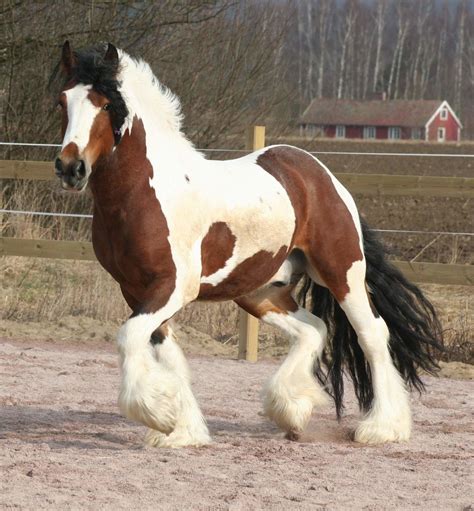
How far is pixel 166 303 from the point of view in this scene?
5.18m

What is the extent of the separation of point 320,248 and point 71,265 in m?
6.45

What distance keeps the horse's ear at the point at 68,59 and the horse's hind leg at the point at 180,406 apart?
1.27 metres

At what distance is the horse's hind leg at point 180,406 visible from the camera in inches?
215

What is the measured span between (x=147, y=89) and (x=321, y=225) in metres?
1.19

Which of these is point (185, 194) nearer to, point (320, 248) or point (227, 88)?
point (320, 248)

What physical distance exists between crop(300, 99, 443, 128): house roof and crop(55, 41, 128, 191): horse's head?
2612 inches

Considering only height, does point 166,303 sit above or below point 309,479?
above

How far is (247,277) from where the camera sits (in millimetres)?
5719

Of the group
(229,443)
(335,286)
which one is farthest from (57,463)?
(335,286)

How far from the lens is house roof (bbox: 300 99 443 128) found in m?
73.2

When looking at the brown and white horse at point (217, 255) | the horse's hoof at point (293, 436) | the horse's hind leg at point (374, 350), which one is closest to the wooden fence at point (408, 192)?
the brown and white horse at point (217, 255)

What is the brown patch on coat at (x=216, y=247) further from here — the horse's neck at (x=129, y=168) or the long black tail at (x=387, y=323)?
the long black tail at (x=387, y=323)

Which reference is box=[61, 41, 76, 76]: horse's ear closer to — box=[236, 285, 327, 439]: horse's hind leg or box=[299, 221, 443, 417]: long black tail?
box=[236, 285, 327, 439]: horse's hind leg

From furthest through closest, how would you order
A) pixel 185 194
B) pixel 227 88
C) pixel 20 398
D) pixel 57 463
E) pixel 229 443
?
pixel 227 88 → pixel 20 398 → pixel 229 443 → pixel 185 194 → pixel 57 463
